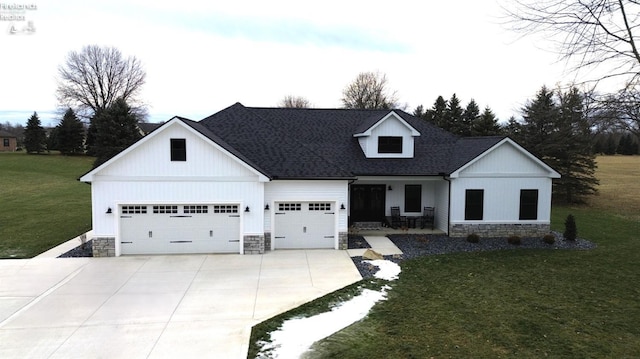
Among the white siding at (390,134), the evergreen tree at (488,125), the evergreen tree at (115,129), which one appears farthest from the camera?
the evergreen tree at (115,129)

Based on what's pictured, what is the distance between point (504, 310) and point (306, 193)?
26.9 ft

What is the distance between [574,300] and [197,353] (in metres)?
9.45

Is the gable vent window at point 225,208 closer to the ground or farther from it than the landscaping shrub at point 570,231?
farther from it

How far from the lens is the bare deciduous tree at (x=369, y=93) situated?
52.7m

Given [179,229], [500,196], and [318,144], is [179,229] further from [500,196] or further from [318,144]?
[500,196]

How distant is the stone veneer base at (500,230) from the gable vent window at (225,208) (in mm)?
9414

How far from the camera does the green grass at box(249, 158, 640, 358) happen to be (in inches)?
309

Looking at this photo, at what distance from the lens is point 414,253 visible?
14922mm

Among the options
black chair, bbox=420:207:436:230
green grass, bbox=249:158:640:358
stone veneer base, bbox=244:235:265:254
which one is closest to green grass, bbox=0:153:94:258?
stone veneer base, bbox=244:235:265:254

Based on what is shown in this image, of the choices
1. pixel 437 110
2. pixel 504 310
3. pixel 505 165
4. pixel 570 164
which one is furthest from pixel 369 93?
pixel 504 310

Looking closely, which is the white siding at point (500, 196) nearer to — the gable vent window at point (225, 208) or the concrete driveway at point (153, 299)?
the concrete driveway at point (153, 299)

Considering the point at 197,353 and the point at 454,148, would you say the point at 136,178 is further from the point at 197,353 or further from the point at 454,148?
the point at 454,148

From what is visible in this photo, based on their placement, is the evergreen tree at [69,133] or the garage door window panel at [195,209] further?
the evergreen tree at [69,133]

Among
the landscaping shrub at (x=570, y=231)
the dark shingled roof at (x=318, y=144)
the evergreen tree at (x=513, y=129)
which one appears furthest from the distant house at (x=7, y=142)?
the landscaping shrub at (x=570, y=231)
